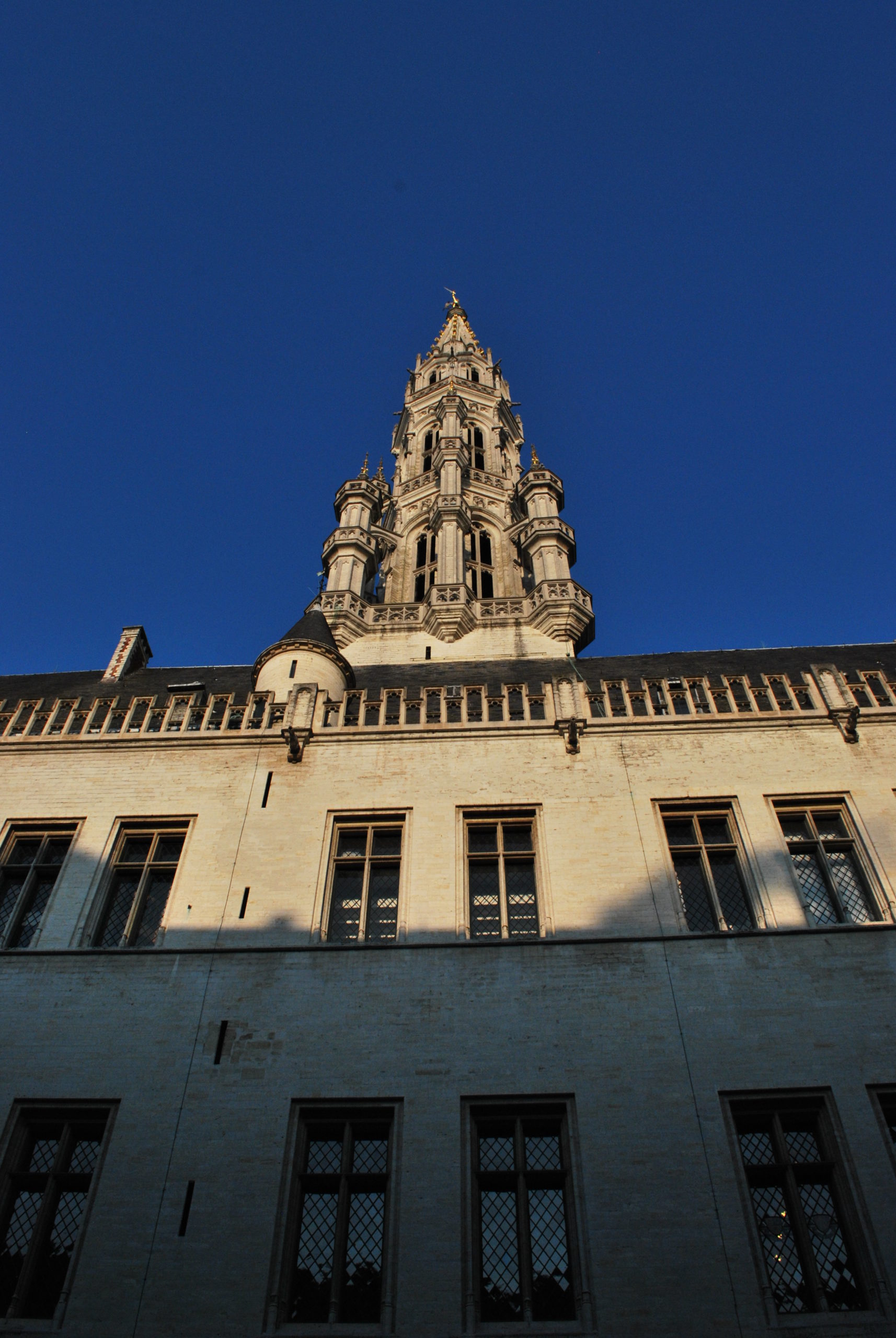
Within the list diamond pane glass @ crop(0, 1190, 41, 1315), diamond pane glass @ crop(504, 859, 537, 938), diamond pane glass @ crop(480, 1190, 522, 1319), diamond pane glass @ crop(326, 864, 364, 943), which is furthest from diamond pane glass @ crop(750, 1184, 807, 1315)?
diamond pane glass @ crop(0, 1190, 41, 1315)

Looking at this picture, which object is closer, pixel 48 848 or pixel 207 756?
pixel 48 848

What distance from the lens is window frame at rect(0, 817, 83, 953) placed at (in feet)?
43.5

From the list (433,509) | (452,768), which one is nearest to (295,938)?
(452,768)

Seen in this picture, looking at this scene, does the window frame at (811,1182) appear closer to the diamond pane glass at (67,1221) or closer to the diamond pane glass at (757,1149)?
the diamond pane glass at (757,1149)

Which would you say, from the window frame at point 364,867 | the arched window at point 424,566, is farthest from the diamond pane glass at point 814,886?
the arched window at point 424,566

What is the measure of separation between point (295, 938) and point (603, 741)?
5896 mm

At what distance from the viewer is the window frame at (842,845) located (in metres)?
12.8

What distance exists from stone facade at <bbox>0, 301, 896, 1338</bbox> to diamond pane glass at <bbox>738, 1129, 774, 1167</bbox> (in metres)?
0.31

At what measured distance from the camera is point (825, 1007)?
11633 millimetres

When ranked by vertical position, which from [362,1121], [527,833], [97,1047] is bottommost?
[362,1121]

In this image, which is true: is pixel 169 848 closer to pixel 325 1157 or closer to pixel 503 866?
pixel 503 866

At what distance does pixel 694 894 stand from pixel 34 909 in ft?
31.5

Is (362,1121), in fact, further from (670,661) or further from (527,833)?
(670,661)

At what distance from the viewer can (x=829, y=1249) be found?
33.0 feet
